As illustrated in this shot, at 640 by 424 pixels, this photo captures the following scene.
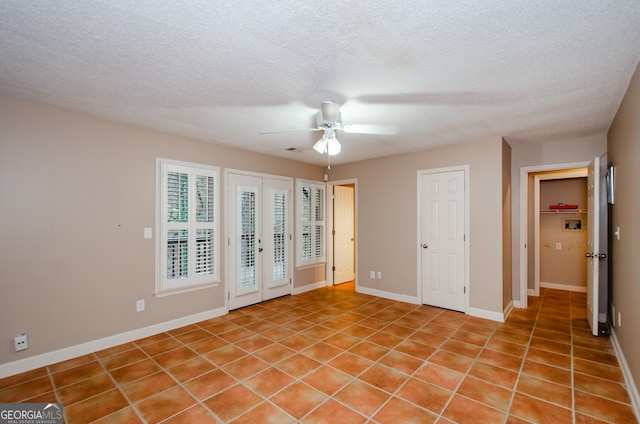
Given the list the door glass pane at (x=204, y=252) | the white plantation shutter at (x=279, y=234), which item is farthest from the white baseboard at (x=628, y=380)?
the door glass pane at (x=204, y=252)

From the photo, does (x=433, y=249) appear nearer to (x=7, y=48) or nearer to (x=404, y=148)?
(x=404, y=148)

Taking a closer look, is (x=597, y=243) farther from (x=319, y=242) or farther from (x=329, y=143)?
(x=319, y=242)

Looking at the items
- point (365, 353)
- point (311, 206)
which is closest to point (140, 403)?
point (365, 353)

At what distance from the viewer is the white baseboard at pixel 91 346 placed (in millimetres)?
2703

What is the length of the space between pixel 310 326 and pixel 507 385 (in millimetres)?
2172

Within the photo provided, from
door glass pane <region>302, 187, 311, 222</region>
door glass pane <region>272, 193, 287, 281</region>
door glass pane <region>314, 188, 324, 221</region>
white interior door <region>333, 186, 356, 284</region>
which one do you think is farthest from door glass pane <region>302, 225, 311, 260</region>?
white interior door <region>333, 186, 356, 284</region>

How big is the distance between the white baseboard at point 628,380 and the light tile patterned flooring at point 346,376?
51 millimetres

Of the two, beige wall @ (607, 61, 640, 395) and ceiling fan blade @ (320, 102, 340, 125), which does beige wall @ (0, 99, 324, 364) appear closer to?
ceiling fan blade @ (320, 102, 340, 125)

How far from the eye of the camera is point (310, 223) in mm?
5727

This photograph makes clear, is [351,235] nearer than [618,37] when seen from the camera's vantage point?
No

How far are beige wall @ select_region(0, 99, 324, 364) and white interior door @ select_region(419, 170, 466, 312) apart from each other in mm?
3648

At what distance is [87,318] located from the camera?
10.3ft

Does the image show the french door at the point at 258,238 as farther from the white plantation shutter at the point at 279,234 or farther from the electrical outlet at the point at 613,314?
the electrical outlet at the point at 613,314

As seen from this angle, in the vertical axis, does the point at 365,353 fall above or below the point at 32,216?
below
